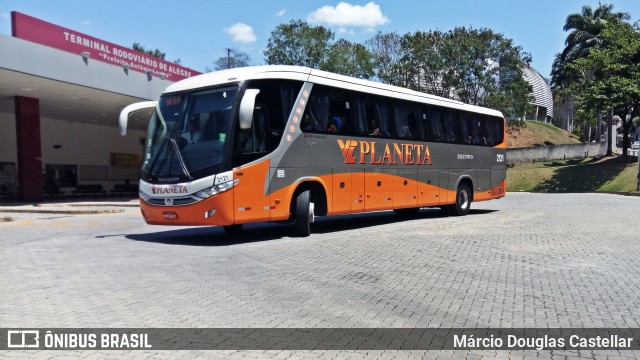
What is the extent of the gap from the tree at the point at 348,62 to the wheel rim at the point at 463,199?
89.0 ft

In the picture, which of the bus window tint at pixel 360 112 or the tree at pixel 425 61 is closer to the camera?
the bus window tint at pixel 360 112

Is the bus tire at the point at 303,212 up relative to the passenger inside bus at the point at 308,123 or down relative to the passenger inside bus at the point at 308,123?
down

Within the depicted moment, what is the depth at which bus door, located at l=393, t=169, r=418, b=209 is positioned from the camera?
14570 mm

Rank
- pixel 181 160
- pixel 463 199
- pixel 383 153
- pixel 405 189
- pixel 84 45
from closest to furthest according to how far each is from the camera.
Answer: pixel 181 160
pixel 383 153
pixel 405 189
pixel 463 199
pixel 84 45

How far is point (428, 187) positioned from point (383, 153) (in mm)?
2662

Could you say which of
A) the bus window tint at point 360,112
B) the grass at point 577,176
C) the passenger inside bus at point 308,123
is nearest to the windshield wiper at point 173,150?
the passenger inside bus at point 308,123

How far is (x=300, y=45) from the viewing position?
4347 cm

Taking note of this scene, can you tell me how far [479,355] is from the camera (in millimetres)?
4566

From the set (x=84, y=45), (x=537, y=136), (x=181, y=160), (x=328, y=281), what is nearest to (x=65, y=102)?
(x=84, y=45)

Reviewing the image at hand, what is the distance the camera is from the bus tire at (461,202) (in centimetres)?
1753

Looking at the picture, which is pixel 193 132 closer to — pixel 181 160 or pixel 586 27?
pixel 181 160

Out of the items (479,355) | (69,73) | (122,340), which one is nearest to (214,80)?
(122,340)

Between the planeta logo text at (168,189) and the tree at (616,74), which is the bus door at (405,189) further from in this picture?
the tree at (616,74)

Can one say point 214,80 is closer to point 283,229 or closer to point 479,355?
point 283,229
